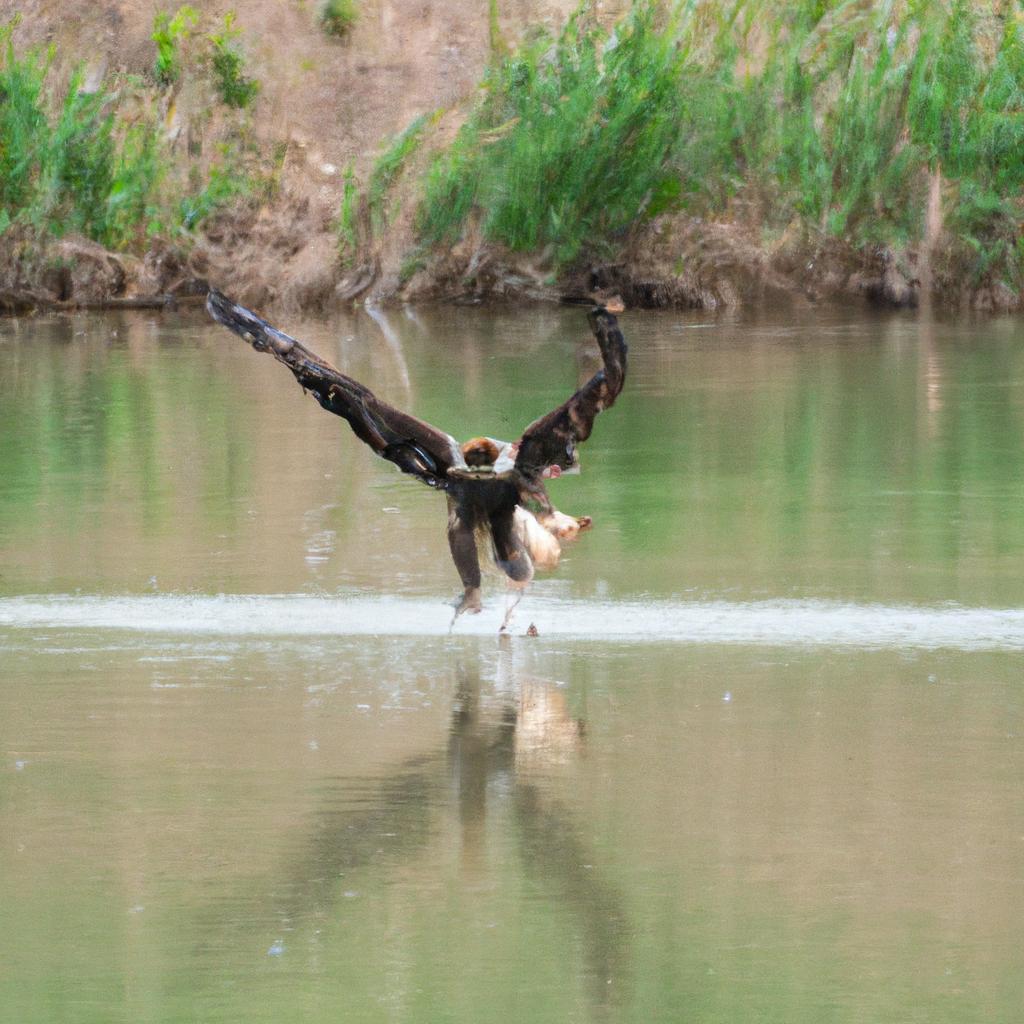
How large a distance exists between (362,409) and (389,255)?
19633mm

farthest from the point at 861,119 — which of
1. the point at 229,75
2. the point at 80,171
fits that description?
the point at 229,75

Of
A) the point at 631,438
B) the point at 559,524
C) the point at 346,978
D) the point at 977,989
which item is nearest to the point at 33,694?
the point at 559,524

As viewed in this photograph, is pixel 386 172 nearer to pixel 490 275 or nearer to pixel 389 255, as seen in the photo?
pixel 389 255

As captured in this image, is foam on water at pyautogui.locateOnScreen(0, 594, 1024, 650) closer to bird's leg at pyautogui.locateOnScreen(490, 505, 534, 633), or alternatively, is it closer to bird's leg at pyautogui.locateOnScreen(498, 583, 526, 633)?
bird's leg at pyautogui.locateOnScreen(498, 583, 526, 633)

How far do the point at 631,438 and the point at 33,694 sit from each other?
26.0ft

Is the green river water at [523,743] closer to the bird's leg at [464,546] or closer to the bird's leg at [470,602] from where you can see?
the bird's leg at [470,602]

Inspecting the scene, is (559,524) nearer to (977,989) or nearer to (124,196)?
(977,989)

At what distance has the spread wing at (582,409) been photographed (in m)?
8.51

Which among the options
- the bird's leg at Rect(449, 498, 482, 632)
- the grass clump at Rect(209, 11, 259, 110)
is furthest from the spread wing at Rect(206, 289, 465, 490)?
the grass clump at Rect(209, 11, 259, 110)

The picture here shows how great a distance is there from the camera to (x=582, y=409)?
862 centimetres

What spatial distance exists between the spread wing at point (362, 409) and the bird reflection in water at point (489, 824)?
0.90 m

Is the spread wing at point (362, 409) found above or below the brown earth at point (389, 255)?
below

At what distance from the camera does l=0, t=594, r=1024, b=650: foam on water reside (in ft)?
31.5

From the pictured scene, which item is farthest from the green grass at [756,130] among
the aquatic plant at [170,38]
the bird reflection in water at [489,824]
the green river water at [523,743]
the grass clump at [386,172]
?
the bird reflection in water at [489,824]
